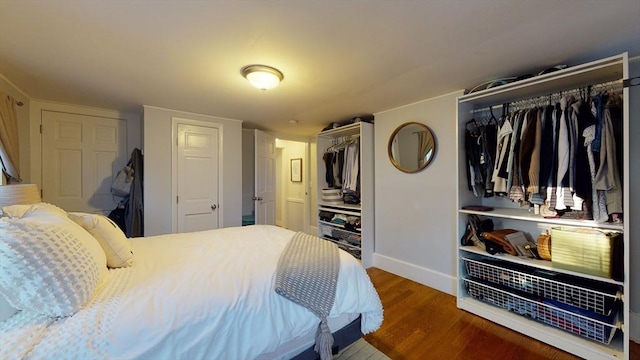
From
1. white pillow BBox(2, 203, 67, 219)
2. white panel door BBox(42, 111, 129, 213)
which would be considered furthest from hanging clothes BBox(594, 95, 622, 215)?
white panel door BBox(42, 111, 129, 213)

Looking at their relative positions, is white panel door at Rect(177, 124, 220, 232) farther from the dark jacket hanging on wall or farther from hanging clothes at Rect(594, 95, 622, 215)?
hanging clothes at Rect(594, 95, 622, 215)

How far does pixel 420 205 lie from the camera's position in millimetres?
2801

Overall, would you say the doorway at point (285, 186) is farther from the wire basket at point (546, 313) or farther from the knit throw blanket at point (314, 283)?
the wire basket at point (546, 313)

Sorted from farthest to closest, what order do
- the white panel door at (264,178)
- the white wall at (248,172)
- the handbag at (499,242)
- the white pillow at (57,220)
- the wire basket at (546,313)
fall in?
the white wall at (248,172), the white panel door at (264,178), the handbag at (499,242), the wire basket at (546,313), the white pillow at (57,220)

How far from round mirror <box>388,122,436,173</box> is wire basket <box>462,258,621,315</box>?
112 cm

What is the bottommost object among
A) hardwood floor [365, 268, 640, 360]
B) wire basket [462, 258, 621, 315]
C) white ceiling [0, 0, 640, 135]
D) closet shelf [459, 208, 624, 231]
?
hardwood floor [365, 268, 640, 360]

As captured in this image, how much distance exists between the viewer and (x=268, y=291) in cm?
120

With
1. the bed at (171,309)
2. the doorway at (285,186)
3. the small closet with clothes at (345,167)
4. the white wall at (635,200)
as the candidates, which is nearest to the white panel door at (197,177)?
the doorway at (285,186)

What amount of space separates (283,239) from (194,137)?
6.96 feet

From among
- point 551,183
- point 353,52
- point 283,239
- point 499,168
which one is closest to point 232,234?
point 283,239

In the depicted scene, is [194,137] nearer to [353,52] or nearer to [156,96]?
[156,96]

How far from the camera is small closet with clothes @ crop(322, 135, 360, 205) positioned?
11.2 ft

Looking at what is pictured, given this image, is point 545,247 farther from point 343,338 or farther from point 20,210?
point 20,210

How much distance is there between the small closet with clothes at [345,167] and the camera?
11.2 feet
